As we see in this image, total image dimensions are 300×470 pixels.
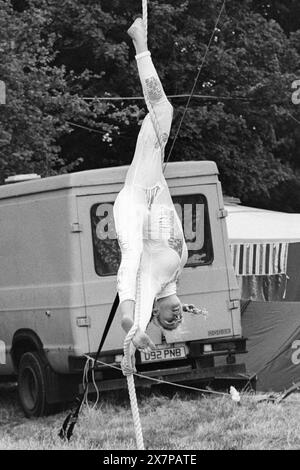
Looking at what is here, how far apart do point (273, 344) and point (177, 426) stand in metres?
4.14

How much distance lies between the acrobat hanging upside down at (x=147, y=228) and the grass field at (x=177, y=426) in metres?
2.37

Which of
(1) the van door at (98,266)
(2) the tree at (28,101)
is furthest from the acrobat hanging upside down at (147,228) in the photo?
(2) the tree at (28,101)

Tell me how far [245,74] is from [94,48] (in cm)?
305

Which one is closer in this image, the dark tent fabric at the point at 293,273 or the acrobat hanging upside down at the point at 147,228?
the acrobat hanging upside down at the point at 147,228

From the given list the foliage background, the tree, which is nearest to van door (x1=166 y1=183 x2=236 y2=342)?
the tree

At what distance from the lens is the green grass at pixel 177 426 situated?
26.5 feet

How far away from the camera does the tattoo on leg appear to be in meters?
5.80

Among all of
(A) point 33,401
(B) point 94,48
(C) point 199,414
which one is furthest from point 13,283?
(B) point 94,48

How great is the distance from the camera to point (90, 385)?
10367mm

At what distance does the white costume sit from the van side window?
4751 mm

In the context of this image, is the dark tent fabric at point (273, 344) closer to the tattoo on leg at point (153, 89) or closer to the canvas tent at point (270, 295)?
the canvas tent at point (270, 295)

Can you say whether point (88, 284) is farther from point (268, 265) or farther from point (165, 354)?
point (268, 265)
